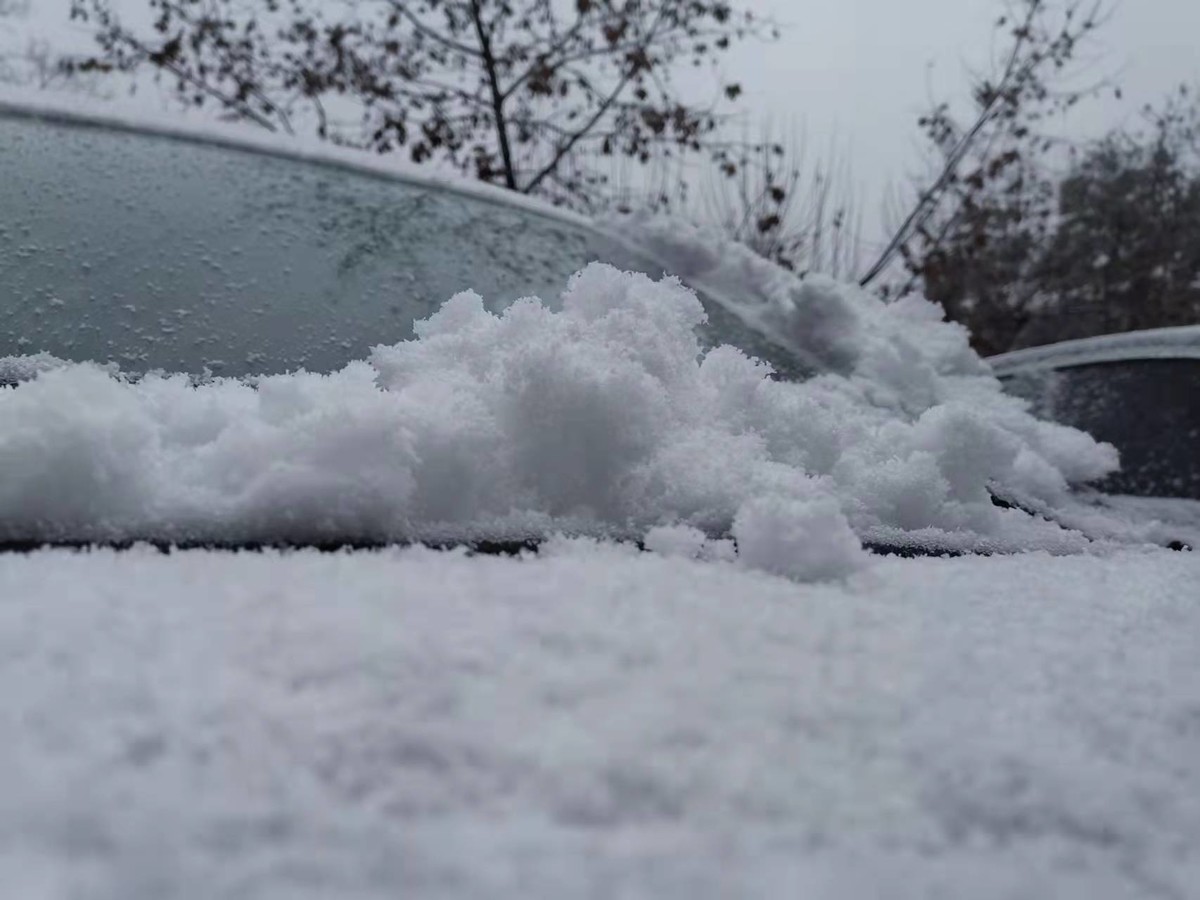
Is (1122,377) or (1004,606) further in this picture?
(1122,377)

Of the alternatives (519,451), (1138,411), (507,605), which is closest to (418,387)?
(519,451)

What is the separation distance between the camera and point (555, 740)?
0.51 m

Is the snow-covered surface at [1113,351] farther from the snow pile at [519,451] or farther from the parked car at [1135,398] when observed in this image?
the snow pile at [519,451]

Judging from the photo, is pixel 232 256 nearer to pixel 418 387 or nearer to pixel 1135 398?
pixel 418 387

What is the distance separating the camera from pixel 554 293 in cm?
167

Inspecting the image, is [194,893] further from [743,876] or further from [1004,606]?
[1004,606]

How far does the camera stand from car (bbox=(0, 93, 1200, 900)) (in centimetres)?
45

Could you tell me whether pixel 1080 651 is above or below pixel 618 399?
below

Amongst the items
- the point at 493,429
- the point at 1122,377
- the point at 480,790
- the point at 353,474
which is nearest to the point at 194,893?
the point at 480,790

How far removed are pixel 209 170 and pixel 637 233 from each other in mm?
854

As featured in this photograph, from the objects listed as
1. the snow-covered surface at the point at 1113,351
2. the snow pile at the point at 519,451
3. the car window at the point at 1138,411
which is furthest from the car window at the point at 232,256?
the snow-covered surface at the point at 1113,351

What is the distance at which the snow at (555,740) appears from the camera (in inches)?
16.8

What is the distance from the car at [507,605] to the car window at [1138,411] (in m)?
0.61

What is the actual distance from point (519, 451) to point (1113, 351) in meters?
1.93
